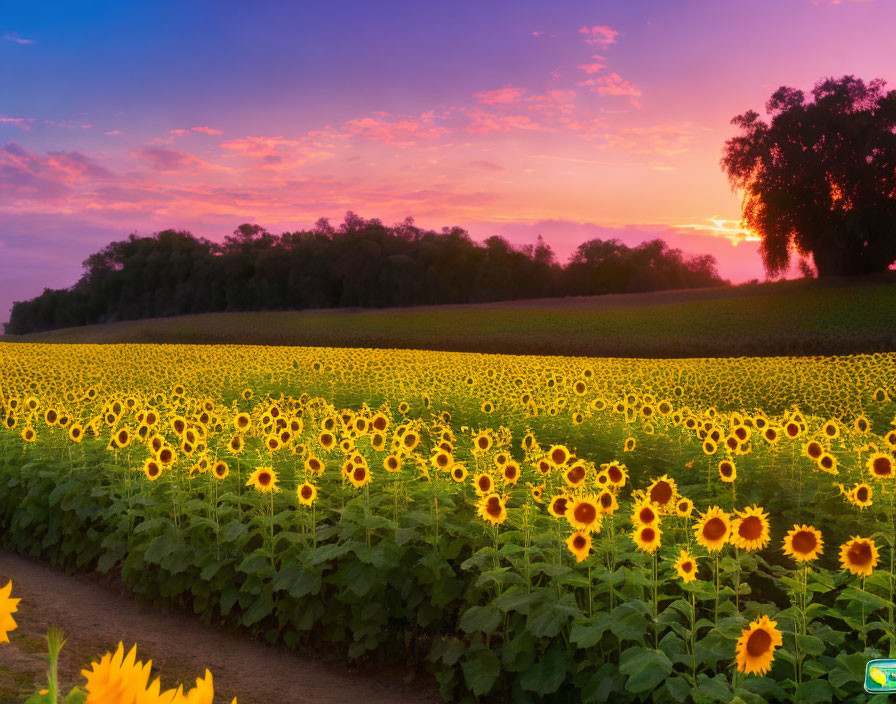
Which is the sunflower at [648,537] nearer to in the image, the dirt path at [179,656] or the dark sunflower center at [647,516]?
the dark sunflower center at [647,516]

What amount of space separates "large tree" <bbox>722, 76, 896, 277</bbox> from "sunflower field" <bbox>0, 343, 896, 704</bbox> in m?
39.4

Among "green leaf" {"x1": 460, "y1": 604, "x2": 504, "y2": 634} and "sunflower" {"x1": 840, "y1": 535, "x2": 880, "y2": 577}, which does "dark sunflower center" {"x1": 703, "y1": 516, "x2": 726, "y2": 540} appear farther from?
"green leaf" {"x1": 460, "y1": 604, "x2": 504, "y2": 634}

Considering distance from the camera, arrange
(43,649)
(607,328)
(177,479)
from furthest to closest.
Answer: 1. (607,328)
2. (177,479)
3. (43,649)

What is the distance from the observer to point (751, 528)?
13.1 feet

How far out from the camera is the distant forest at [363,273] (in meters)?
67.1

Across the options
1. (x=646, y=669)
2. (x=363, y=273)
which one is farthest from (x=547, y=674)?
(x=363, y=273)

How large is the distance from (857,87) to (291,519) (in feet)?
169

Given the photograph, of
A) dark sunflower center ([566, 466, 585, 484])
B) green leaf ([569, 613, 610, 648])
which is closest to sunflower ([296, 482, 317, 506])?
dark sunflower center ([566, 466, 585, 484])

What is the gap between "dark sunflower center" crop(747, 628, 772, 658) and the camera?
344cm

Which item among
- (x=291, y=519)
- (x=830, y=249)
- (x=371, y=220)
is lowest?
(x=291, y=519)

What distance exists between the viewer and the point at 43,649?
Result: 5590 millimetres

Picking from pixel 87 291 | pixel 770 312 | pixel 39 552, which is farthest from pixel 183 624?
pixel 87 291

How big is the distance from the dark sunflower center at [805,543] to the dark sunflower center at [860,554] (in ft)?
1.29

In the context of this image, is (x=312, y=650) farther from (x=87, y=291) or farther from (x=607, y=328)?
(x=87, y=291)
